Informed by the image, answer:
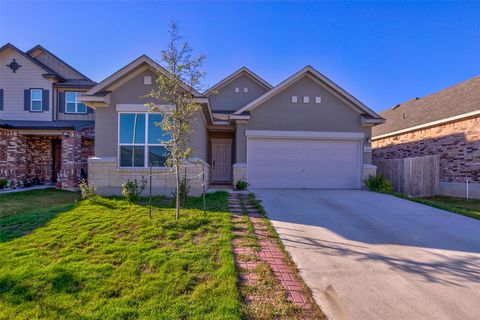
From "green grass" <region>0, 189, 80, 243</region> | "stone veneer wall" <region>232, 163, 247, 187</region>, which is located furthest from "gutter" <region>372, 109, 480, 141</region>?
"green grass" <region>0, 189, 80, 243</region>

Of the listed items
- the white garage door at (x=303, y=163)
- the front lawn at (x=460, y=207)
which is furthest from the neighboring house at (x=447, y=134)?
the white garage door at (x=303, y=163)

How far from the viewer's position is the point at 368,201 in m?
9.27

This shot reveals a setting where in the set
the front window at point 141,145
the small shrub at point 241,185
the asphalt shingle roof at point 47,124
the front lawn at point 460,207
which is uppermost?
the asphalt shingle roof at point 47,124

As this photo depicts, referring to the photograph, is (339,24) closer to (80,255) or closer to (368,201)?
(368,201)

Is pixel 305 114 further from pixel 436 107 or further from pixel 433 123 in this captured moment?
pixel 436 107

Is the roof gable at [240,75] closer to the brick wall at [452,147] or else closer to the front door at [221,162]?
the front door at [221,162]

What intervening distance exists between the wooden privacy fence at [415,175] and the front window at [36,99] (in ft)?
65.6

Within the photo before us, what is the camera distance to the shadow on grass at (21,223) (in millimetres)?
5457

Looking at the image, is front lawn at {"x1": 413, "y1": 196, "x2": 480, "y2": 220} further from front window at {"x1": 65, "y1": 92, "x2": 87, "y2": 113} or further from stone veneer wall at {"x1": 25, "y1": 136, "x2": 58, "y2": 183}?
stone veneer wall at {"x1": 25, "y1": 136, "x2": 58, "y2": 183}

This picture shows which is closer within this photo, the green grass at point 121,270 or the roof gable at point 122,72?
the green grass at point 121,270

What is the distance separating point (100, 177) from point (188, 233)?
5.76m

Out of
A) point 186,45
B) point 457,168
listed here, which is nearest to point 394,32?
point 457,168

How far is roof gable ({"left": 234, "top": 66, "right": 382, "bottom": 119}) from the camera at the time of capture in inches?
480

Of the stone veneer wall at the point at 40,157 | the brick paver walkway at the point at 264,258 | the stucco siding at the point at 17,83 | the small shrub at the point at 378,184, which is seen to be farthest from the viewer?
the stucco siding at the point at 17,83
